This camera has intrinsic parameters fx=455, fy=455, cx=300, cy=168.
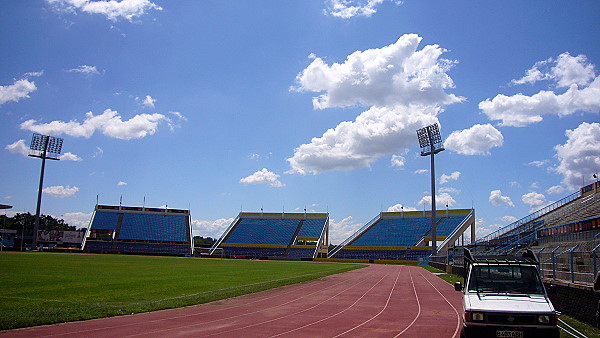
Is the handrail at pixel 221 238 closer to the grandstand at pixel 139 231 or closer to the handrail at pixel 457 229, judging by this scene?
the grandstand at pixel 139 231

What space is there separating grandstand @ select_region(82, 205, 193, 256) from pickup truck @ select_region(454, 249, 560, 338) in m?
87.3

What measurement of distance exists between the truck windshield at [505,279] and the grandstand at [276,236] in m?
80.9

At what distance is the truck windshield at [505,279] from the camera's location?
9.95 m

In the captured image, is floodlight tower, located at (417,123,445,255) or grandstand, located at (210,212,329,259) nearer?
floodlight tower, located at (417,123,445,255)

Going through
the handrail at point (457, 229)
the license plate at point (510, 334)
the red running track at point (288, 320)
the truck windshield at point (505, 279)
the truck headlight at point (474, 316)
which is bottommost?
the red running track at point (288, 320)

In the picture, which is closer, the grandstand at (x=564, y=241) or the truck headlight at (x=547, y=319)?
the truck headlight at (x=547, y=319)

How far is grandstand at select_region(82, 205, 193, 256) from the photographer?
3725 inches

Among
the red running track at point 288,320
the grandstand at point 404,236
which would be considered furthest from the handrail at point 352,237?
the red running track at point 288,320

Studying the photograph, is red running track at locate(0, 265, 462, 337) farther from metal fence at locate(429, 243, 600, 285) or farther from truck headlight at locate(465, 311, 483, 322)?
metal fence at locate(429, 243, 600, 285)

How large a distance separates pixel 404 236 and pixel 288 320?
7742cm

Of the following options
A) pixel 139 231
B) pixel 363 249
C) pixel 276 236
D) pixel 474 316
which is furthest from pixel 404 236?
pixel 474 316

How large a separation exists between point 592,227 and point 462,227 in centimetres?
5554

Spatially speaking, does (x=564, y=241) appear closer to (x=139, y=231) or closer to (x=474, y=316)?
(x=474, y=316)

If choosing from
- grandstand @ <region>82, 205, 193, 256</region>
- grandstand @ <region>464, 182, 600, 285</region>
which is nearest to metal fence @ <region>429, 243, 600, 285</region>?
grandstand @ <region>464, 182, 600, 285</region>
